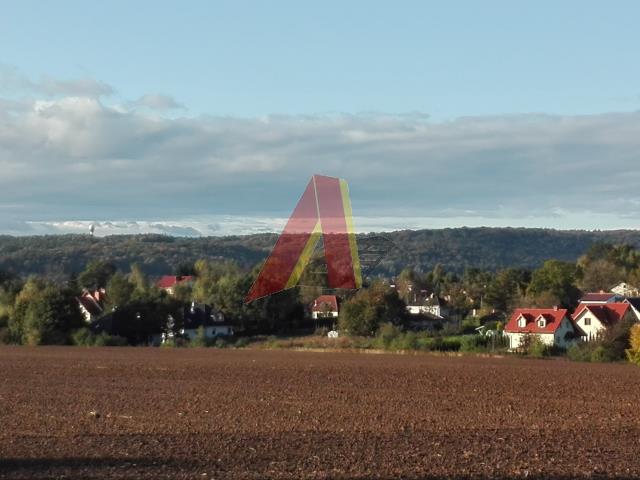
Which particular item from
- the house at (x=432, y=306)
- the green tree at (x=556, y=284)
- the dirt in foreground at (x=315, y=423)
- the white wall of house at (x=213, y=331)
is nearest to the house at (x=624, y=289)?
the green tree at (x=556, y=284)

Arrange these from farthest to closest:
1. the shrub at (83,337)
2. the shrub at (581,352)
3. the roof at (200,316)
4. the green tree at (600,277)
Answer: the green tree at (600,277), the roof at (200,316), the shrub at (83,337), the shrub at (581,352)

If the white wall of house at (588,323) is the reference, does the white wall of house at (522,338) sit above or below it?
below

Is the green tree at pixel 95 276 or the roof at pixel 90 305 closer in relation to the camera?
the roof at pixel 90 305

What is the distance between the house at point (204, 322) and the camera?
90.7 m

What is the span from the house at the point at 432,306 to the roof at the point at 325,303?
13.9 m

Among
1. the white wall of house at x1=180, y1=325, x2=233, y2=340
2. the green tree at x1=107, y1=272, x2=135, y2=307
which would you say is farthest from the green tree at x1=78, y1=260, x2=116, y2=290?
the white wall of house at x1=180, y1=325, x2=233, y2=340

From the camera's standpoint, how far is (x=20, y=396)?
3194 centimetres

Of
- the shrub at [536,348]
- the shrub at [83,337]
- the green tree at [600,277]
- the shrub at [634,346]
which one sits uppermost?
the green tree at [600,277]

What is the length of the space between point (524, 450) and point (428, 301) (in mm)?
91083

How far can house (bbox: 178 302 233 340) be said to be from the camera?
298 ft

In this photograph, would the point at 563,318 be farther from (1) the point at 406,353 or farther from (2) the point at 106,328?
(2) the point at 106,328

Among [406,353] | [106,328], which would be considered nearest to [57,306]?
[106,328]

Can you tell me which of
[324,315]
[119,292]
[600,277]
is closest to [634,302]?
[324,315]

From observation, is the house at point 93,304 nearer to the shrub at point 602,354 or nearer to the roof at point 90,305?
the roof at point 90,305
